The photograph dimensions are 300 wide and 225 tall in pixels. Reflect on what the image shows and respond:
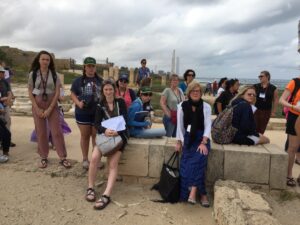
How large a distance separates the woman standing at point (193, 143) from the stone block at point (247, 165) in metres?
0.44

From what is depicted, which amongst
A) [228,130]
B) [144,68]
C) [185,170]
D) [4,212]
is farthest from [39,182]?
[144,68]

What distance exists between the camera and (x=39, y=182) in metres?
4.78

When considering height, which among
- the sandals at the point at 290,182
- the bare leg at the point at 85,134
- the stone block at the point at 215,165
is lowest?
the sandals at the point at 290,182

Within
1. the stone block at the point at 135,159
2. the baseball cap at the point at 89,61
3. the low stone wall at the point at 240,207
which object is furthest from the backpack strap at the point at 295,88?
the baseball cap at the point at 89,61

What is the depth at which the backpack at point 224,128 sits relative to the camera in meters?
4.68

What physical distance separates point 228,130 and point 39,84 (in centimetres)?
289

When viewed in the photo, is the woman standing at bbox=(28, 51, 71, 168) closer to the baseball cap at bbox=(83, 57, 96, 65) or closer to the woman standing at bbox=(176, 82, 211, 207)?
the baseball cap at bbox=(83, 57, 96, 65)

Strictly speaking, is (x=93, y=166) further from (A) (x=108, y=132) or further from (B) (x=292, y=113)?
(B) (x=292, y=113)

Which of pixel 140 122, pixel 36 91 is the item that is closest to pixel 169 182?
pixel 140 122

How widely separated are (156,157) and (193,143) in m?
0.65

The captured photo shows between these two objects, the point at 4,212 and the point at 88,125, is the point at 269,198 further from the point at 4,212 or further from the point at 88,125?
the point at 4,212

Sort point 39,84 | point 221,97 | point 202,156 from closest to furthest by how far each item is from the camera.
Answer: point 202,156, point 39,84, point 221,97

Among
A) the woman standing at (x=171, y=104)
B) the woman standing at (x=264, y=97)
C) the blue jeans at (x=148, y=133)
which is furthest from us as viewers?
→ the woman standing at (x=264, y=97)

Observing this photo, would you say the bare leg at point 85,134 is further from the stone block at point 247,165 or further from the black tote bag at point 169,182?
the stone block at point 247,165
